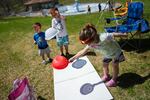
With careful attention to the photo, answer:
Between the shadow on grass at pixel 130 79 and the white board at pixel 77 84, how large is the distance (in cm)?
49

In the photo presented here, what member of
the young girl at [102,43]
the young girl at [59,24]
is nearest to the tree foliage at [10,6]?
the young girl at [59,24]

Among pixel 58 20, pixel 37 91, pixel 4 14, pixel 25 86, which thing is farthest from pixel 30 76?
pixel 4 14

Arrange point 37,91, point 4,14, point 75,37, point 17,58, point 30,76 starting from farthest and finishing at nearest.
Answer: point 4,14, point 75,37, point 17,58, point 30,76, point 37,91

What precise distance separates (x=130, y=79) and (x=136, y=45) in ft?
7.41

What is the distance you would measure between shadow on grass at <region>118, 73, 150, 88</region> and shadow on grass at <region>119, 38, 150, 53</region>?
5.34 feet

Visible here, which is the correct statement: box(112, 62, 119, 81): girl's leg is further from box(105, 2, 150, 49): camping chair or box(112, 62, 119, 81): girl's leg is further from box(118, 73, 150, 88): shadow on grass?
box(105, 2, 150, 49): camping chair

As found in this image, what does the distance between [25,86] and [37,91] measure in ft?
4.66

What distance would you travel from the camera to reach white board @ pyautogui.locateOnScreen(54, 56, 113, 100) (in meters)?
5.56

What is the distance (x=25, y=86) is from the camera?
5.07 m

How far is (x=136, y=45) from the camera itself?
8055 mm

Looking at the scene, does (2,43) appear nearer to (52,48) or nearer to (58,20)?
(52,48)

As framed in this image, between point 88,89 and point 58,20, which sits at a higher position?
point 58,20

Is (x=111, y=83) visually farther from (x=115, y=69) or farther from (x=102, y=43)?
(x=102, y=43)

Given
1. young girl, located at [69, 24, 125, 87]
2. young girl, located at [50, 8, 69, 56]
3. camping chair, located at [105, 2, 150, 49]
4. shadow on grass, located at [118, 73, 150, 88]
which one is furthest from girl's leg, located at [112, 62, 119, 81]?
young girl, located at [50, 8, 69, 56]
